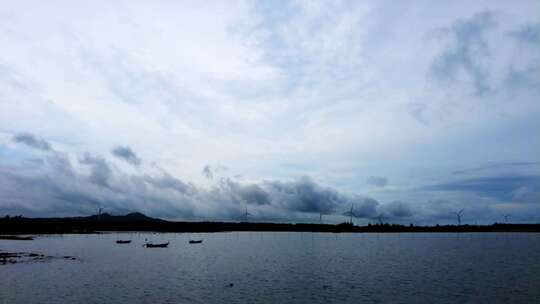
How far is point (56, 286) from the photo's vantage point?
197ft

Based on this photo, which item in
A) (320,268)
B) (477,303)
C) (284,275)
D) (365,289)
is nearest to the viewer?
(477,303)

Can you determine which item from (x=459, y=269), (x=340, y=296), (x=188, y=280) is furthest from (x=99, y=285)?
(x=459, y=269)

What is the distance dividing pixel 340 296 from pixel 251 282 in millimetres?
15728

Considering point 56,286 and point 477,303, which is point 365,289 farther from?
point 56,286

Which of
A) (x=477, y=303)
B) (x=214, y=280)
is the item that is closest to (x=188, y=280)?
(x=214, y=280)

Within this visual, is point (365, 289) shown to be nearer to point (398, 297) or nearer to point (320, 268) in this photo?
point (398, 297)

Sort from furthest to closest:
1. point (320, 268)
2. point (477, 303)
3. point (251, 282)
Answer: point (320, 268) < point (251, 282) < point (477, 303)

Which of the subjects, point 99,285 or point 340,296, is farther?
point 99,285

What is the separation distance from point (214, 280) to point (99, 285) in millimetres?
15953

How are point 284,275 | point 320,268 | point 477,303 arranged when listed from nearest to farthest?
point 477,303
point 284,275
point 320,268

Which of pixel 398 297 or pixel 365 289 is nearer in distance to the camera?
pixel 398 297

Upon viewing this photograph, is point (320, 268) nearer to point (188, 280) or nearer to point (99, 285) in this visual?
point (188, 280)

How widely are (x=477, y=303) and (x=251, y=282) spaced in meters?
29.7

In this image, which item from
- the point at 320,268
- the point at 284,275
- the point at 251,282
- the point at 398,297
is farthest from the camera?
the point at 320,268
